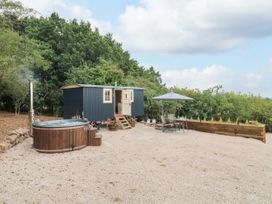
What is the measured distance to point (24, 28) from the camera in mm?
21375

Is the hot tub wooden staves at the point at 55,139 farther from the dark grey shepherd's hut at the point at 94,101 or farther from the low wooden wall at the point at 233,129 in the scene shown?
the low wooden wall at the point at 233,129

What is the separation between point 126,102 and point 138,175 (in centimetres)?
903

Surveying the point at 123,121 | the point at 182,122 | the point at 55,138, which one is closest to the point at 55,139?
the point at 55,138

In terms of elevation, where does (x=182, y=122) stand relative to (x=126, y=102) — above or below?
below

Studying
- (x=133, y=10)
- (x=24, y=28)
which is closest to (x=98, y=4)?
(x=133, y=10)

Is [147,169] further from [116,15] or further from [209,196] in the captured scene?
[116,15]

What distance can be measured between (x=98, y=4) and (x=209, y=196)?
35.8 feet

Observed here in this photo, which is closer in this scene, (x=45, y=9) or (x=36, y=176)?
(x=36, y=176)

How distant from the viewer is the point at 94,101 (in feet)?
40.4

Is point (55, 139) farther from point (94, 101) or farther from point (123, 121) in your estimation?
point (123, 121)

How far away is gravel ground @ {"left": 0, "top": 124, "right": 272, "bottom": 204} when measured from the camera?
4.38 m

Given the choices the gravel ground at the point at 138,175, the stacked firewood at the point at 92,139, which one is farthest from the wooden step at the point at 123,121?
the gravel ground at the point at 138,175

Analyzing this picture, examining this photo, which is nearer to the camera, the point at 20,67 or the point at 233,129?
the point at 233,129

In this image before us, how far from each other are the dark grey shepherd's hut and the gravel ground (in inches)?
149
